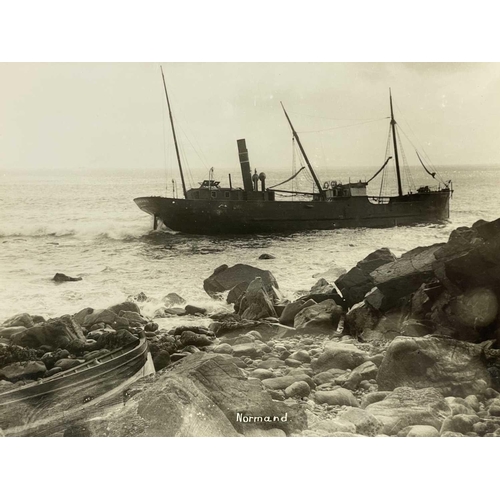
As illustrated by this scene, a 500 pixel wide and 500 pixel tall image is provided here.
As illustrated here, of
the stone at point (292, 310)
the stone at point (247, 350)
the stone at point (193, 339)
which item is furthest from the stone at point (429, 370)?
the stone at point (193, 339)

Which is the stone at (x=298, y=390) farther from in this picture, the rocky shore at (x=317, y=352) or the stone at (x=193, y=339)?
the stone at (x=193, y=339)

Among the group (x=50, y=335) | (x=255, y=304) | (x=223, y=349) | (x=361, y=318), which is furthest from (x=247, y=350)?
(x=50, y=335)

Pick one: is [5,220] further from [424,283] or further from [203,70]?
[424,283]

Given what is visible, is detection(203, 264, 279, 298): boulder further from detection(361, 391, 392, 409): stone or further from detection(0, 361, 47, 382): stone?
detection(0, 361, 47, 382): stone

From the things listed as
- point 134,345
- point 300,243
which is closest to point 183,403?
point 134,345

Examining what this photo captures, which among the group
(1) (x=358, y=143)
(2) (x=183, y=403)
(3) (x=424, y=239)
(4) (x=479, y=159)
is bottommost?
(2) (x=183, y=403)

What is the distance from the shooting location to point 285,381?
194 inches

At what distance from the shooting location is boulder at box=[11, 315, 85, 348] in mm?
4945

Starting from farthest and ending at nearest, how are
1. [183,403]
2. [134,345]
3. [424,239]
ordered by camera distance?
1. [424,239]
2. [134,345]
3. [183,403]

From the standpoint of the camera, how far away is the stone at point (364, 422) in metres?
4.71

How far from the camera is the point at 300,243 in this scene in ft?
17.9

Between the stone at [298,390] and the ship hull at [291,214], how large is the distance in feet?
5.58

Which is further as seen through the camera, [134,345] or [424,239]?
[424,239]

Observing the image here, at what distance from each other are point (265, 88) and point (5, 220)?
3.08 metres
